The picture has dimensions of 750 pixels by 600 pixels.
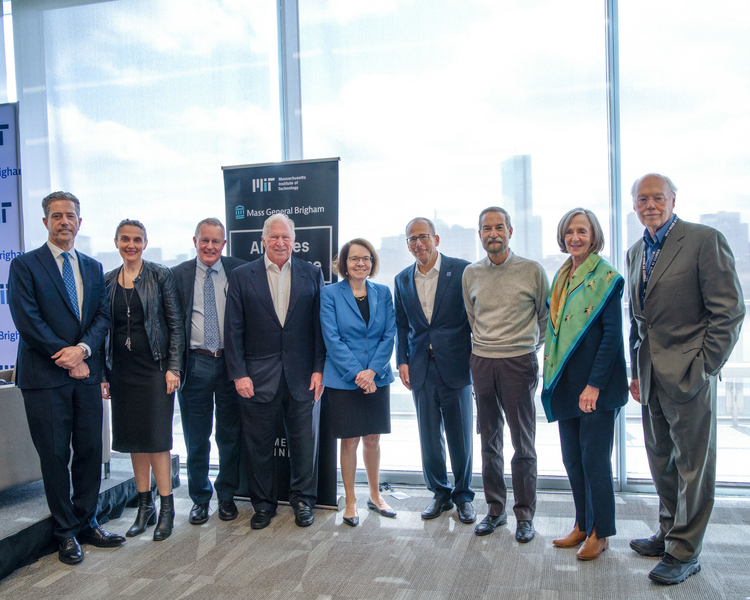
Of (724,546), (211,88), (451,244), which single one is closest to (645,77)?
(451,244)

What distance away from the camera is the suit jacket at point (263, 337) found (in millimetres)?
3271

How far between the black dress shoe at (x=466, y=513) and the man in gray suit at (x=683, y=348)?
103 cm

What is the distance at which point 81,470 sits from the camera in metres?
3.02

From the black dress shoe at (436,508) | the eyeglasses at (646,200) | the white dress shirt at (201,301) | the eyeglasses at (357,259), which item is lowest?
the black dress shoe at (436,508)

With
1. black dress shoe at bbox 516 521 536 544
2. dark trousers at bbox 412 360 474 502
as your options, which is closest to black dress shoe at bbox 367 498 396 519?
dark trousers at bbox 412 360 474 502

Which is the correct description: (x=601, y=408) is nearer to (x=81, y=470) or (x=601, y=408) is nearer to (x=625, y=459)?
(x=625, y=459)

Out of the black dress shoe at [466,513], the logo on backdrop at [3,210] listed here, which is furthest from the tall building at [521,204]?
the logo on backdrop at [3,210]

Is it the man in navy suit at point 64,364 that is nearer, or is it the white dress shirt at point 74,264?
the man in navy suit at point 64,364

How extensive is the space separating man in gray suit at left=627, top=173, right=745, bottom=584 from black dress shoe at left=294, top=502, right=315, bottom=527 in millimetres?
1833

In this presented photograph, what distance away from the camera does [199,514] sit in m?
3.41

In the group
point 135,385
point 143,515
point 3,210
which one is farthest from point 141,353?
point 3,210

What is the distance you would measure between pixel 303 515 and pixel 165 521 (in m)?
0.78

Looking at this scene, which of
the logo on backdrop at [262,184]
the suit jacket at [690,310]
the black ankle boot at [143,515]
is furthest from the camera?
the logo on backdrop at [262,184]

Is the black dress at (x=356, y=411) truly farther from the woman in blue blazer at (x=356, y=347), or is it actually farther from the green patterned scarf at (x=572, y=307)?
the green patterned scarf at (x=572, y=307)
